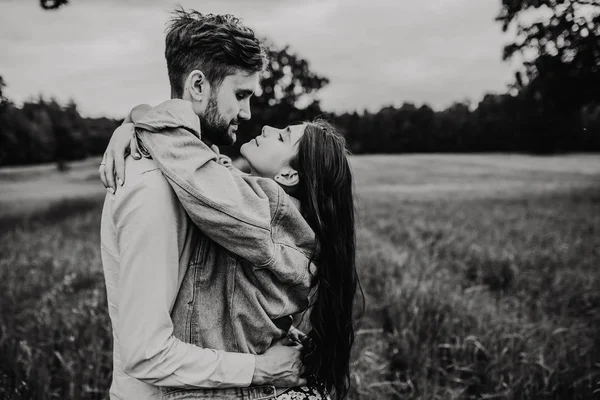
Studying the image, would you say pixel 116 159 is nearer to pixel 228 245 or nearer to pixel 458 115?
pixel 228 245

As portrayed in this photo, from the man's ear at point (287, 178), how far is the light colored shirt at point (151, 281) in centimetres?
64

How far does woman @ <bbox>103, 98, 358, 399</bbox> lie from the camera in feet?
4.87

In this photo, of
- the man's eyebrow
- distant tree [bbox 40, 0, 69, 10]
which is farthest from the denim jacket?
distant tree [bbox 40, 0, 69, 10]

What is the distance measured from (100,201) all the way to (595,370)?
15.8 m

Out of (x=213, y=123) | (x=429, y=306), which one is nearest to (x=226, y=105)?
(x=213, y=123)

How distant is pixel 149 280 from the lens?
4.65ft

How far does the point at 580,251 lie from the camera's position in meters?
8.19

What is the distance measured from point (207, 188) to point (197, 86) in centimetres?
55

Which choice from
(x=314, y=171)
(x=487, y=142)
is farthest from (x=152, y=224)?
(x=487, y=142)

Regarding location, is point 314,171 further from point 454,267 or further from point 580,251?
point 580,251

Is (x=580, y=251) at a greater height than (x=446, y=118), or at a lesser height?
lesser

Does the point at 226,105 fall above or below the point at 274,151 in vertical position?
above

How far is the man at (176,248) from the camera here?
4.67 ft

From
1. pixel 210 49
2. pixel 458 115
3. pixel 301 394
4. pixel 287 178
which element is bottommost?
pixel 301 394
